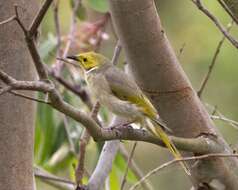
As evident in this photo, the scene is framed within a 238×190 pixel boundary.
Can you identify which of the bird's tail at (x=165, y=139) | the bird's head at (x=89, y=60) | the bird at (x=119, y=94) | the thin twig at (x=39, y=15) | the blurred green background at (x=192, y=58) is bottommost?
the blurred green background at (x=192, y=58)

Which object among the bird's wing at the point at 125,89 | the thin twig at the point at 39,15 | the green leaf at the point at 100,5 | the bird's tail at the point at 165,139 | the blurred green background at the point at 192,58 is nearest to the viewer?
the thin twig at the point at 39,15

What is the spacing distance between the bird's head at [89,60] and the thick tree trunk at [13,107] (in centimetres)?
81

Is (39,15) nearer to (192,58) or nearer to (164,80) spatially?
(164,80)

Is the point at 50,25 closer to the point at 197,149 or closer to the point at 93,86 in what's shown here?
the point at 93,86

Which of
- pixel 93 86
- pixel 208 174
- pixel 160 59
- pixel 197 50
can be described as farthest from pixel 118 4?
pixel 197 50

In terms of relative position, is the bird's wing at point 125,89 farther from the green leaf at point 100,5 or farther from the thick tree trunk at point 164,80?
the green leaf at point 100,5

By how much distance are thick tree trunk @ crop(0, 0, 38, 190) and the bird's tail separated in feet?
1.33

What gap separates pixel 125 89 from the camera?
2.71m

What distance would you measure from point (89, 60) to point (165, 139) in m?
1.04

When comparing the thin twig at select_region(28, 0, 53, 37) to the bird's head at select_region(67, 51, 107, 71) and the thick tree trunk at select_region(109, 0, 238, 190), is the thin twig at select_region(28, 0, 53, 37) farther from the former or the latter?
the bird's head at select_region(67, 51, 107, 71)

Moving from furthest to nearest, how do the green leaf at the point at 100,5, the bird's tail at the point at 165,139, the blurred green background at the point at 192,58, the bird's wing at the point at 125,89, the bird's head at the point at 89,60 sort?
the blurred green background at the point at 192,58, the green leaf at the point at 100,5, the bird's head at the point at 89,60, the bird's wing at the point at 125,89, the bird's tail at the point at 165,139

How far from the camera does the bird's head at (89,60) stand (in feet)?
9.72

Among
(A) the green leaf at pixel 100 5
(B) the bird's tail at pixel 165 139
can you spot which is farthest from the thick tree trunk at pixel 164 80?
(A) the green leaf at pixel 100 5

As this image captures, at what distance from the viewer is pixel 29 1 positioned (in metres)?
2.18
